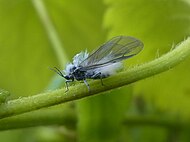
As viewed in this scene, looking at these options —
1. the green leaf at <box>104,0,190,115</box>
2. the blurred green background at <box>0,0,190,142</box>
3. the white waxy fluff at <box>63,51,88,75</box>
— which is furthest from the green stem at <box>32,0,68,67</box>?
the white waxy fluff at <box>63,51,88,75</box>

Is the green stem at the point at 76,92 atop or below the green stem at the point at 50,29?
below

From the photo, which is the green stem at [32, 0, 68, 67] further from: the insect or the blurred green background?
the insect

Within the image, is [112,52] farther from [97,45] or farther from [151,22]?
[97,45]

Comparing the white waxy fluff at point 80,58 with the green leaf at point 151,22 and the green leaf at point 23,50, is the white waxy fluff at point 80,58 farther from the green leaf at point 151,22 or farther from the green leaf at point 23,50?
the green leaf at point 23,50

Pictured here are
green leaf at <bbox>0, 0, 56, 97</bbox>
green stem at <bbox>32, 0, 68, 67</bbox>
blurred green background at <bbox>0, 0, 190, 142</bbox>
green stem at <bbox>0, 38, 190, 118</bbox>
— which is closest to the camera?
green stem at <bbox>0, 38, 190, 118</bbox>

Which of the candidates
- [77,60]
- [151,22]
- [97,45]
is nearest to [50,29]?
[97,45]

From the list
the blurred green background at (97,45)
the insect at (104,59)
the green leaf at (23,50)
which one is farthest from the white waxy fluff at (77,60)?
the green leaf at (23,50)

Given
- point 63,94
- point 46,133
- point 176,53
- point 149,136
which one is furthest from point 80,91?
point 149,136

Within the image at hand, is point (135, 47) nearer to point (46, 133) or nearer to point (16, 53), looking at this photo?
point (46, 133)
